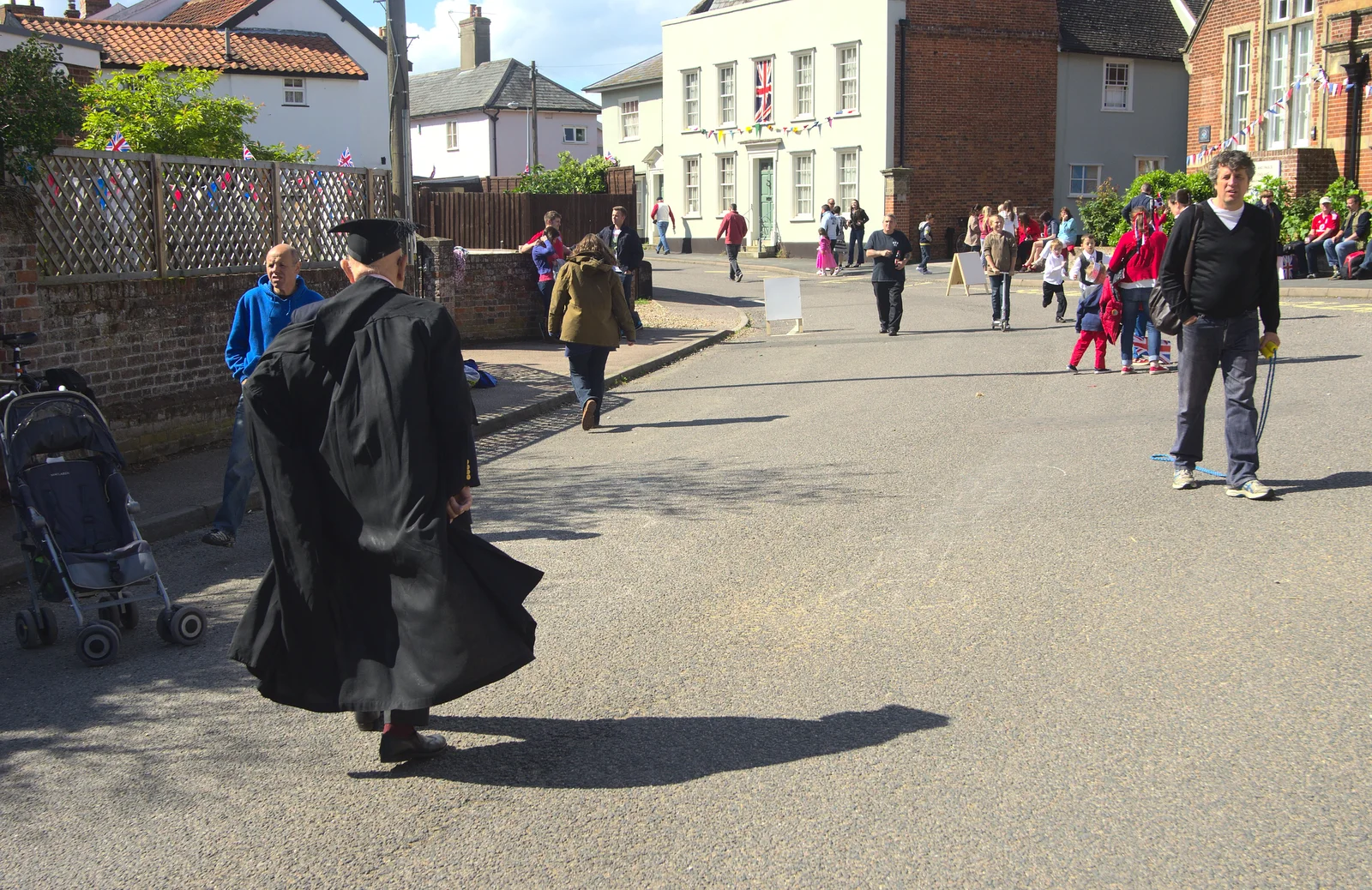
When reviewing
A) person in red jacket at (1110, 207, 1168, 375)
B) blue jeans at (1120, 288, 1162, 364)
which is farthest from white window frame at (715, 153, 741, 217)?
person in red jacket at (1110, 207, 1168, 375)

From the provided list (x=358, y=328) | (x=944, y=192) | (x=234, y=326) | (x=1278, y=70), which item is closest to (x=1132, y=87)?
(x=944, y=192)

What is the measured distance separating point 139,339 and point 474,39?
61.5m

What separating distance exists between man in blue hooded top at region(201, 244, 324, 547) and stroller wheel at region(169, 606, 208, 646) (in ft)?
5.67

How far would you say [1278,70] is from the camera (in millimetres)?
29312

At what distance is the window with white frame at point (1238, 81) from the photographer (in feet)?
102

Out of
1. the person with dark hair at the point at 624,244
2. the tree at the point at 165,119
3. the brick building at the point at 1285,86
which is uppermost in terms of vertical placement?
the brick building at the point at 1285,86

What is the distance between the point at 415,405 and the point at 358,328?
316 millimetres

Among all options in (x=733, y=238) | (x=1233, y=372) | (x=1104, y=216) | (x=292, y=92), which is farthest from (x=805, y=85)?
(x=1233, y=372)

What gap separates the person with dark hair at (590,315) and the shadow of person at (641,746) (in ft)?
22.5

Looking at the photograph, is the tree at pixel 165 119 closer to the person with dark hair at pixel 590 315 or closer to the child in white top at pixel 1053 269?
the person with dark hair at pixel 590 315

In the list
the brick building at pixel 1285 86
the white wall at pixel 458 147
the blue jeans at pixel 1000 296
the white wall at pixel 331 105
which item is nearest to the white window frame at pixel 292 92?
the white wall at pixel 331 105

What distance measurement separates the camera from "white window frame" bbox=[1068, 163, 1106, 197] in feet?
128

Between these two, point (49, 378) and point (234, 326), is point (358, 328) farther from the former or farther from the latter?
point (234, 326)

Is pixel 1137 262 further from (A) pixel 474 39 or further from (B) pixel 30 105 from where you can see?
(A) pixel 474 39
